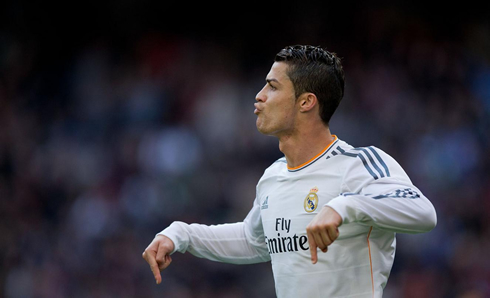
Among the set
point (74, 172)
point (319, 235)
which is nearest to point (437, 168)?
point (74, 172)

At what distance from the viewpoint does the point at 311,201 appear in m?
3.17

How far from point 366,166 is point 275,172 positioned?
0.70 meters

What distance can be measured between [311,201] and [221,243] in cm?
76

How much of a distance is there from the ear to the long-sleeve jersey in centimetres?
23

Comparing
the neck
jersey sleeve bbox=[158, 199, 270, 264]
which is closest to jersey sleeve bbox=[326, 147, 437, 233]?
the neck

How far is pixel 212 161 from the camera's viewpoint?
9211 mm

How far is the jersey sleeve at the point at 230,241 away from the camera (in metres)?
3.62

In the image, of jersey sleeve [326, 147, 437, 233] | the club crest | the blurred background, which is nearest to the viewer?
jersey sleeve [326, 147, 437, 233]

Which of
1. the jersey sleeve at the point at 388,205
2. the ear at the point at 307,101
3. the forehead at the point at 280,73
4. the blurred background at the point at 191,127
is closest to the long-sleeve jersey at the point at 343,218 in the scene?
the jersey sleeve at the point at 388,205

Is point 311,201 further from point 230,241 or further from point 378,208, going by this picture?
point 230,241

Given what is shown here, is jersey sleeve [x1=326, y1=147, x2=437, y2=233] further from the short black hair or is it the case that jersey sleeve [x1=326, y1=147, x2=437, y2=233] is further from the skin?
the short black hair

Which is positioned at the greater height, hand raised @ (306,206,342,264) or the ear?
the ear

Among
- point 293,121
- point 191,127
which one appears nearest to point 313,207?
point 293,121

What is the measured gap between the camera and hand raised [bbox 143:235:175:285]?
10.5 feet
